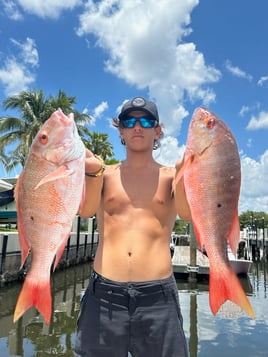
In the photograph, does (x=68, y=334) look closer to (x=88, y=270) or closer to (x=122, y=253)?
(x=122, y=253)

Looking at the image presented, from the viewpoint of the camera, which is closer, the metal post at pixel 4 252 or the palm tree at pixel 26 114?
the metal post at pixel 4 252

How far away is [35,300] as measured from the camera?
6.85ft

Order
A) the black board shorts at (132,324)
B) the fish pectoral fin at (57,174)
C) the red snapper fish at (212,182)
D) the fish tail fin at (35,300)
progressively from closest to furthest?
1. the fish tail fin at (35,300)
2. the fish pectoral fin at (57,174)
3. the red snapper fish at (212,182)
4. the black board shorts at (132,324)

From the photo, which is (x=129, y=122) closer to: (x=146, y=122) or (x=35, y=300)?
(x=146, y=122)

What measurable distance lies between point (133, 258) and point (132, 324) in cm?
48

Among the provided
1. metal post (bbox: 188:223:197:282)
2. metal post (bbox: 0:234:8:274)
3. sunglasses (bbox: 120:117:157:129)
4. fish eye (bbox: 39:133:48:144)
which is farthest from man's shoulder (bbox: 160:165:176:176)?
metal post (bbox: 188:223:197:282)

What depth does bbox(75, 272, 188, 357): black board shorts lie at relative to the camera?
8.16 feet

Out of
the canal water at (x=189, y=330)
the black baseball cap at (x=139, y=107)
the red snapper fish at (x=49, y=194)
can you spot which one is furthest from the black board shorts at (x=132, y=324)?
the canal water at (x=189, y=330)

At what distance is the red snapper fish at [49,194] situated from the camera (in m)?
2.19

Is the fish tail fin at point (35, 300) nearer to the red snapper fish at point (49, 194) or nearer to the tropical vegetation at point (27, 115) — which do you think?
the red snapper fish at point (49, 194)

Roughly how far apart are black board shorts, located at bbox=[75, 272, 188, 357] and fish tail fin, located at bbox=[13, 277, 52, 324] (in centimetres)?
57

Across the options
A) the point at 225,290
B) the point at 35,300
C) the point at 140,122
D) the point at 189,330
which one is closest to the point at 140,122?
the point at 140,122

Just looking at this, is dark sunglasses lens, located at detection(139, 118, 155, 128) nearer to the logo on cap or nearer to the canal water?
the logo on cap

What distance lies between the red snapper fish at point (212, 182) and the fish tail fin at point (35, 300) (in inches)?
42.4
